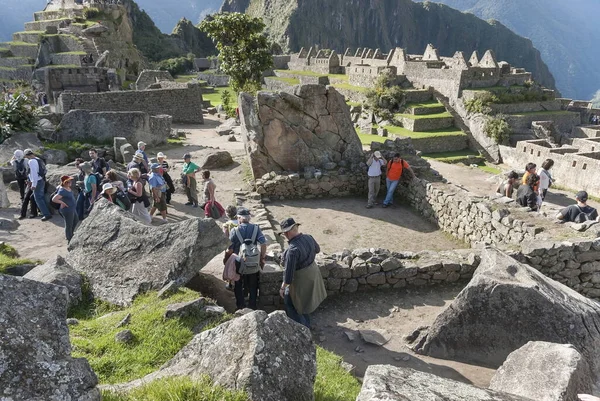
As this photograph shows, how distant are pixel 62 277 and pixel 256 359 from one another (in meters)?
4.28

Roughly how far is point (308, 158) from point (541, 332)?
10.1 metres

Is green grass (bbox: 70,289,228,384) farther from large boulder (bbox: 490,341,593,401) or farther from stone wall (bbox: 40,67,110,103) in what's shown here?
stone wall (bbox: 40,67,110,103)

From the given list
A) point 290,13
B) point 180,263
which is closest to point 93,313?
point 180,263

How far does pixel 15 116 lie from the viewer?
57.6 feet

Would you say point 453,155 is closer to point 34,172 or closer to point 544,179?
point 544,179

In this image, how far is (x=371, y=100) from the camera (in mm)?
40781

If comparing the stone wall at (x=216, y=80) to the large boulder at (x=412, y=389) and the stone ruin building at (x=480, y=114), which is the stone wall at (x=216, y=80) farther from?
the large boulder at (x=412, y=389)

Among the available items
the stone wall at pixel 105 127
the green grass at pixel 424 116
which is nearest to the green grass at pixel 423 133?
the green grass at pixel 424 116

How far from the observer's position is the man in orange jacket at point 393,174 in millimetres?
13273

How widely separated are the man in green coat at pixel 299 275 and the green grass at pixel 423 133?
2912cm

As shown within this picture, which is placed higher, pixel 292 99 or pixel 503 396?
pixel 292 99

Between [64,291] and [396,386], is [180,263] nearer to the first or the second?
[64,291]

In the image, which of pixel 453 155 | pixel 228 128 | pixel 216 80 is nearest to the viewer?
pixel 228 128

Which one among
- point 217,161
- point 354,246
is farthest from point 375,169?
point 217,161
